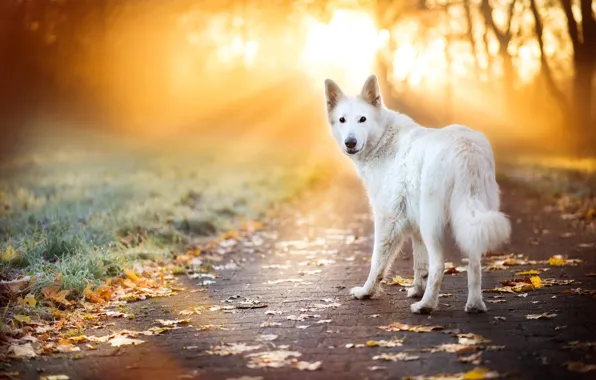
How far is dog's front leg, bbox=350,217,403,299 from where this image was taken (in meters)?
6.06

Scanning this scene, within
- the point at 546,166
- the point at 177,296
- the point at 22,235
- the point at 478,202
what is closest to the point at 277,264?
the point at 177,296

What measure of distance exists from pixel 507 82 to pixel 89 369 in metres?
29.8

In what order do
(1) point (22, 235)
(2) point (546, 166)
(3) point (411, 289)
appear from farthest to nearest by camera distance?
(2) point (546, 166) → (1) point (22, 235) → (3) point (411, 289)

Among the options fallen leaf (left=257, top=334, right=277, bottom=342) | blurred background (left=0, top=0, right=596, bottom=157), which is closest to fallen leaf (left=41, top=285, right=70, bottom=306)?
fallen leaf (left=257, top=334, right=277, bottom=342)

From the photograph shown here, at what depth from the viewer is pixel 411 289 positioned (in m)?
6.29

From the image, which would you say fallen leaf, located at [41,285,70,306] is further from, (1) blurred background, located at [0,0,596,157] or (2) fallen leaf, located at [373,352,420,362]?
(1) blurred background, located at [0,0,596,157]

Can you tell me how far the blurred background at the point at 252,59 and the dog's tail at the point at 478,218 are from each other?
13410mm

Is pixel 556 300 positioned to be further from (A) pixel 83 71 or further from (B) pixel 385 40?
(A) pixel 83 71

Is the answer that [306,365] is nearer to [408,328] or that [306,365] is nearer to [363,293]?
[408,328]

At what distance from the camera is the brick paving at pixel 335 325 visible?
4156 millimetres

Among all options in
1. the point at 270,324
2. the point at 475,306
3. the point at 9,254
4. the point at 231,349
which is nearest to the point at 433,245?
the point at 475,306

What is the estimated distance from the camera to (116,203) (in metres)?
12.1

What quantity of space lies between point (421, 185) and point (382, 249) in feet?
2.92

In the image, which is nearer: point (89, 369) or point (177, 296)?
point (89, 369)
